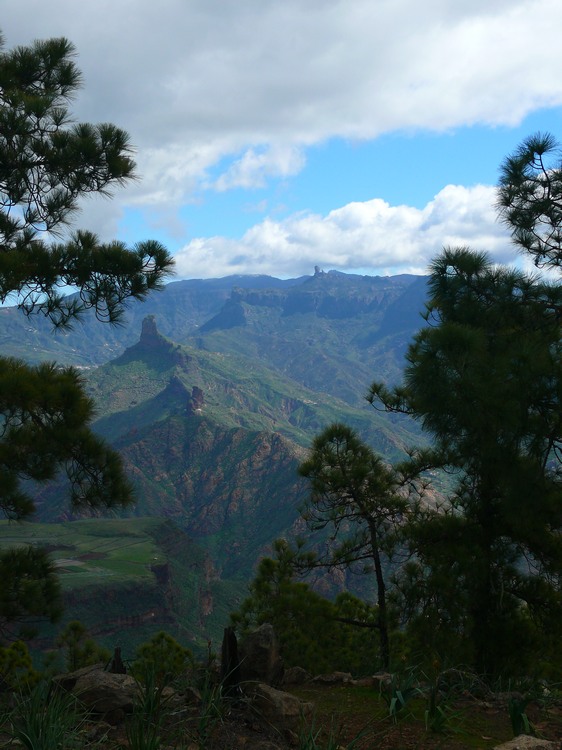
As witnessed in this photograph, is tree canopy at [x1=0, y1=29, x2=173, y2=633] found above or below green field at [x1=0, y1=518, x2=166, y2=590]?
above

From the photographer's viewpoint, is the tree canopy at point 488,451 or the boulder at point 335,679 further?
the tree canopy at point 488,451

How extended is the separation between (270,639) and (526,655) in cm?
592

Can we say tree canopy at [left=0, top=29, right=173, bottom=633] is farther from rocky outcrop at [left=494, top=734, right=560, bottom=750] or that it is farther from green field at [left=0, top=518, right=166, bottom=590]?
green field at [left=0, top=518, right=166, bottom=590]

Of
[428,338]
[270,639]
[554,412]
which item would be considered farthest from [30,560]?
[554,412]

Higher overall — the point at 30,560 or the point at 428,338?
the point at 428,338

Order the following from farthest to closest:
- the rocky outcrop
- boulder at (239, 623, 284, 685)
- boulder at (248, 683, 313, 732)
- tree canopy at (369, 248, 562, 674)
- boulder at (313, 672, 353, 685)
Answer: tree canopy at (369, 248, 562, 674), boulder at (313, 672, 353, 685), boulder at (239, 623, 284, 685), boulder at (248, 683, 313, 732), the rocky outcrop

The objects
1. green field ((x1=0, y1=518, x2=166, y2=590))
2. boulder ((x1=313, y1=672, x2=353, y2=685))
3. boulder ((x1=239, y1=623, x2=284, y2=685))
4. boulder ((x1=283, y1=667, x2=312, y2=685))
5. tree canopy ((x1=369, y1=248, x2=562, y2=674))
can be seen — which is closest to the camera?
boulder ((x1=239, y1=623, x2=284, y2=685))

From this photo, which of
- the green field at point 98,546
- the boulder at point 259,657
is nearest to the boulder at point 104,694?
the boulder at point 259,657

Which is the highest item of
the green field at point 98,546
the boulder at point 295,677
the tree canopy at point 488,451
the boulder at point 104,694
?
the tree canopy at point 488,451

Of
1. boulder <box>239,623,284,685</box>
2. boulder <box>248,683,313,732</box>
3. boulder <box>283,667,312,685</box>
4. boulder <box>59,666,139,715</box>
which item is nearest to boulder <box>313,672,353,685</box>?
boulder <box>283,667,312,685</box>

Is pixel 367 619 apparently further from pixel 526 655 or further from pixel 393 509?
pixel 526 655

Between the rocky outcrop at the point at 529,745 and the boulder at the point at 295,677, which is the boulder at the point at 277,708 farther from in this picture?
the boulder at the point at 295,677

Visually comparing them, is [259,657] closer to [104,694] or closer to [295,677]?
Answer: [295,677]

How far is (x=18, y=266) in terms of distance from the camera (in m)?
9.32
